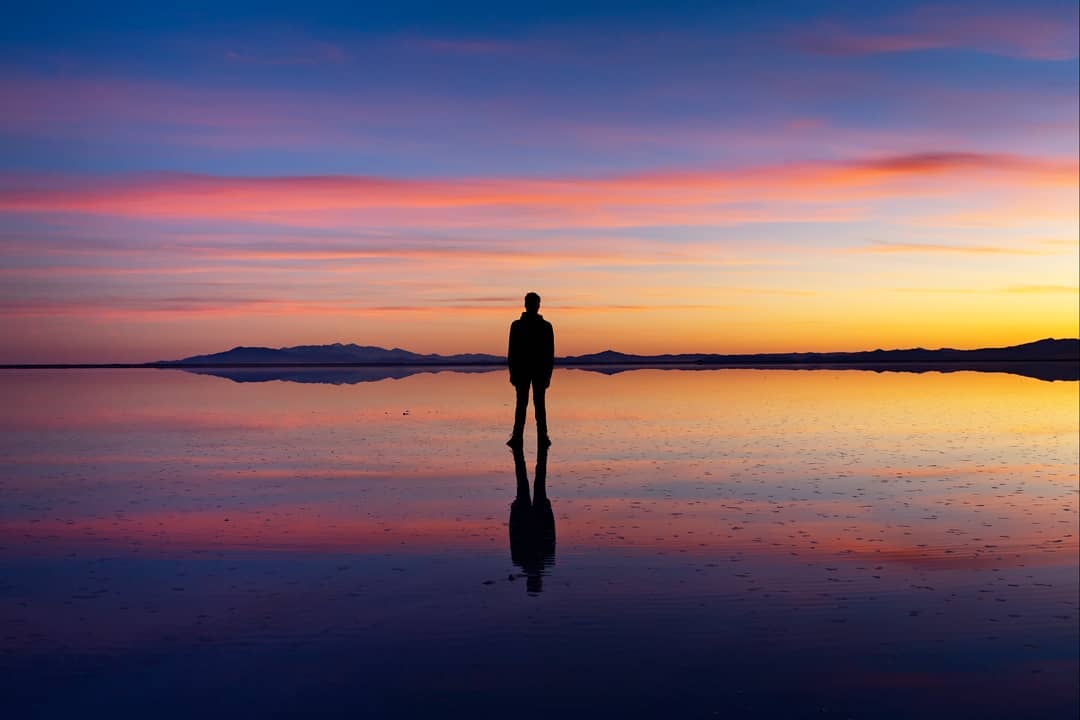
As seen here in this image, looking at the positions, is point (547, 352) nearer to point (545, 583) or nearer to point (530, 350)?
point (530, 350)

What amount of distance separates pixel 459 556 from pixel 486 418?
1605 centimetres

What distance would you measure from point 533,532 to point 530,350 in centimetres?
923

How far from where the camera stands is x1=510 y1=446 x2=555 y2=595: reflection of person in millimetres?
7996

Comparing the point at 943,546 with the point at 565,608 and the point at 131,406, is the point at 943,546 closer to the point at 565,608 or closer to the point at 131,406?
the point at 565,608

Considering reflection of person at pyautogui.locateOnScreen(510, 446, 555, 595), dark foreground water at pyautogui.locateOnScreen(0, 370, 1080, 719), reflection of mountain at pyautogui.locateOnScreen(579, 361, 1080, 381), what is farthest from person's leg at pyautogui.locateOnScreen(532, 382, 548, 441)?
reflection of mountain at pyautogui.locateOnScreen(579, 361, 1080, 381)

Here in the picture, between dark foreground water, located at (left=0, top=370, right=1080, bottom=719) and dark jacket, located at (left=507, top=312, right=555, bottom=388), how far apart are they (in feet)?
8.08

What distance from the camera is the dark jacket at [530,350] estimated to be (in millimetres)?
18664

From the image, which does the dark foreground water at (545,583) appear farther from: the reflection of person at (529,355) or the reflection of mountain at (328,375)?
the reflection of mountain at (328,375)

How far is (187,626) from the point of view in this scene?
647 cm

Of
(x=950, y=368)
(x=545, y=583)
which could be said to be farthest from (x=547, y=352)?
(x=950, y=368)

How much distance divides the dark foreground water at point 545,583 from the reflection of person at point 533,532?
0.04 metres

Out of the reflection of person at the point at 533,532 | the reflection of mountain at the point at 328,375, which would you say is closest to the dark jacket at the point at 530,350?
the reflection of person at the point at 533,532

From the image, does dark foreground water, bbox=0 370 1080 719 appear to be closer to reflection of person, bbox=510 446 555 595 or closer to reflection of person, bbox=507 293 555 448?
reflection of person, bbox=510 446 555 595

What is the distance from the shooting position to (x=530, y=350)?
1872cm
